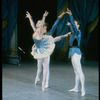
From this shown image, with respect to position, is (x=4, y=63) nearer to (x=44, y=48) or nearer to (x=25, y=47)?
(x=25, y=47)

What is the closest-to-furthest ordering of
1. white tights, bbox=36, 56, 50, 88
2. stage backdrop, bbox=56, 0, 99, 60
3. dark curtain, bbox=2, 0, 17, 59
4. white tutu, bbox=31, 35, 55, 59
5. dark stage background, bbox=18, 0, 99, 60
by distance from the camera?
white tutu, bbox=31, 35, 55, 59
white tights, bbox=36, 56, 50, 88
stage backdrop, bbox=56, 0, 99, 60
dark curtain, bbox=2, 0, 17, 59
dark stage background, bbox=18, 0, 99, 60

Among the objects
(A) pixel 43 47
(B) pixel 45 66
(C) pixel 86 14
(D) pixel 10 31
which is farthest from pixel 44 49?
(D) pixel 10 31

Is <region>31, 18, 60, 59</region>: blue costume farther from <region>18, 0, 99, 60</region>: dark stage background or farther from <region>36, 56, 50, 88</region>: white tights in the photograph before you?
<region>18, 0, 99, 60</region>: dark stage background

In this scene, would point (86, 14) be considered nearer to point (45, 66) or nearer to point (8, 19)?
point (8, 19)

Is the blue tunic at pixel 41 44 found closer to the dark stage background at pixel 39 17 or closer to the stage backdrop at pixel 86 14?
the stage backdrop at pixel 86 14

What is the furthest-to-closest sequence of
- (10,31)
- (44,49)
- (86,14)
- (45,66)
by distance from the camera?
(10,31) → (86,14) → (45,66) → (44,49)

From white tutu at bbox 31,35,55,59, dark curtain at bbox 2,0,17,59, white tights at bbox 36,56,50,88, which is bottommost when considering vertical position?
white tights at bbox 36,56,50,88

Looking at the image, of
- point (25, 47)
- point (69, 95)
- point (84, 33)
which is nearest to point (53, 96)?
point (69, 95)

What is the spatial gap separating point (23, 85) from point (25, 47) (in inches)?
262

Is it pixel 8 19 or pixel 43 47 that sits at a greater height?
pixel 8 19

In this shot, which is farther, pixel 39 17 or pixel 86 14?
pixel 39 17

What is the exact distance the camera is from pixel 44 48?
4469 mm

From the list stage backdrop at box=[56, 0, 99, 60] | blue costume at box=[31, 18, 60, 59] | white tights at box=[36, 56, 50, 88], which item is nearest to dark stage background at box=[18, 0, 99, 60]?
stage backdrop at box=[56, 0, 99, 60]

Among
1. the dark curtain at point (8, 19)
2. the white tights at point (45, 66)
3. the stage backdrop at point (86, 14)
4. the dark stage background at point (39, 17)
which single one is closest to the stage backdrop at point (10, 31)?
the dark curtain at point (8, 19)
